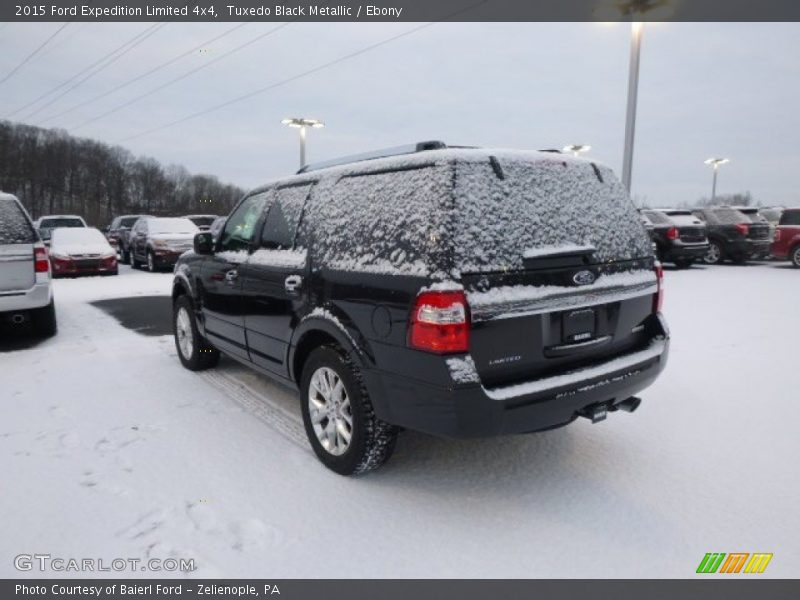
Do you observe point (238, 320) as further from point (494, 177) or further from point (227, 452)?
point (494, 177)

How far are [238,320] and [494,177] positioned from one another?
2.53 meters

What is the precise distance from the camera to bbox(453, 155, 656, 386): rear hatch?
9.21 feet

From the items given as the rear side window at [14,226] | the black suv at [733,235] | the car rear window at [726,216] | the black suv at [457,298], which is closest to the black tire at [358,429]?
the black suv at [457,298]

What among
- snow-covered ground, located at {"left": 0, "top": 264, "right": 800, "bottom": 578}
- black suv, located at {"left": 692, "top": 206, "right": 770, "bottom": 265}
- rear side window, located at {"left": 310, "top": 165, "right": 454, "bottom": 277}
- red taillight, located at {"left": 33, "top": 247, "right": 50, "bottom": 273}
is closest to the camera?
snow-covered ground, located at {"left": 0, "top": 264, "right": 800, "bottom": 578}

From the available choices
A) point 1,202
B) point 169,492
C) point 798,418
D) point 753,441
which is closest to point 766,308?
point 798,418

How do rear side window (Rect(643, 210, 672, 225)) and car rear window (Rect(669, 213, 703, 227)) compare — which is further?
rear side window (Rect(643, 210, 672, 225))

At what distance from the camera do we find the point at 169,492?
3254 millimetres

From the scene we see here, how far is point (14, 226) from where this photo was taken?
6.61 m

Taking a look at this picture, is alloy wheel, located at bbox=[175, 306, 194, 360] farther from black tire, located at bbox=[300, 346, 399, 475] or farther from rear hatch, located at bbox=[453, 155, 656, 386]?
rear hatch, located at bbox=[453, 155, 656, 386]

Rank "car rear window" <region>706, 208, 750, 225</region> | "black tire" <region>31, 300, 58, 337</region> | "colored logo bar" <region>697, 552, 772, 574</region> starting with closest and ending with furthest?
"colored logo bar" <region>697, 552, 772, 574</region>, "black tire" <region>31, 300, 58, 337</region>, "car rear window" <region>706, 208, 750, 225</region>

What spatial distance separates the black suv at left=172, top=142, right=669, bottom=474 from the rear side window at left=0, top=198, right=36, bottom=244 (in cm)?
430

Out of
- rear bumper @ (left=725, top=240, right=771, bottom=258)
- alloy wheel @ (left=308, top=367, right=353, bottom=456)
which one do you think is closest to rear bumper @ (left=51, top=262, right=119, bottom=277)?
alloy wheel @ (left=308, top=367, right=353, bottom=456)

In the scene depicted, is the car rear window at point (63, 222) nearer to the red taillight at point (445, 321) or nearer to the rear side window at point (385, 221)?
the rear side window at point (385, 221)

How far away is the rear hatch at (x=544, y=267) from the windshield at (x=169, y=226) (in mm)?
15508
